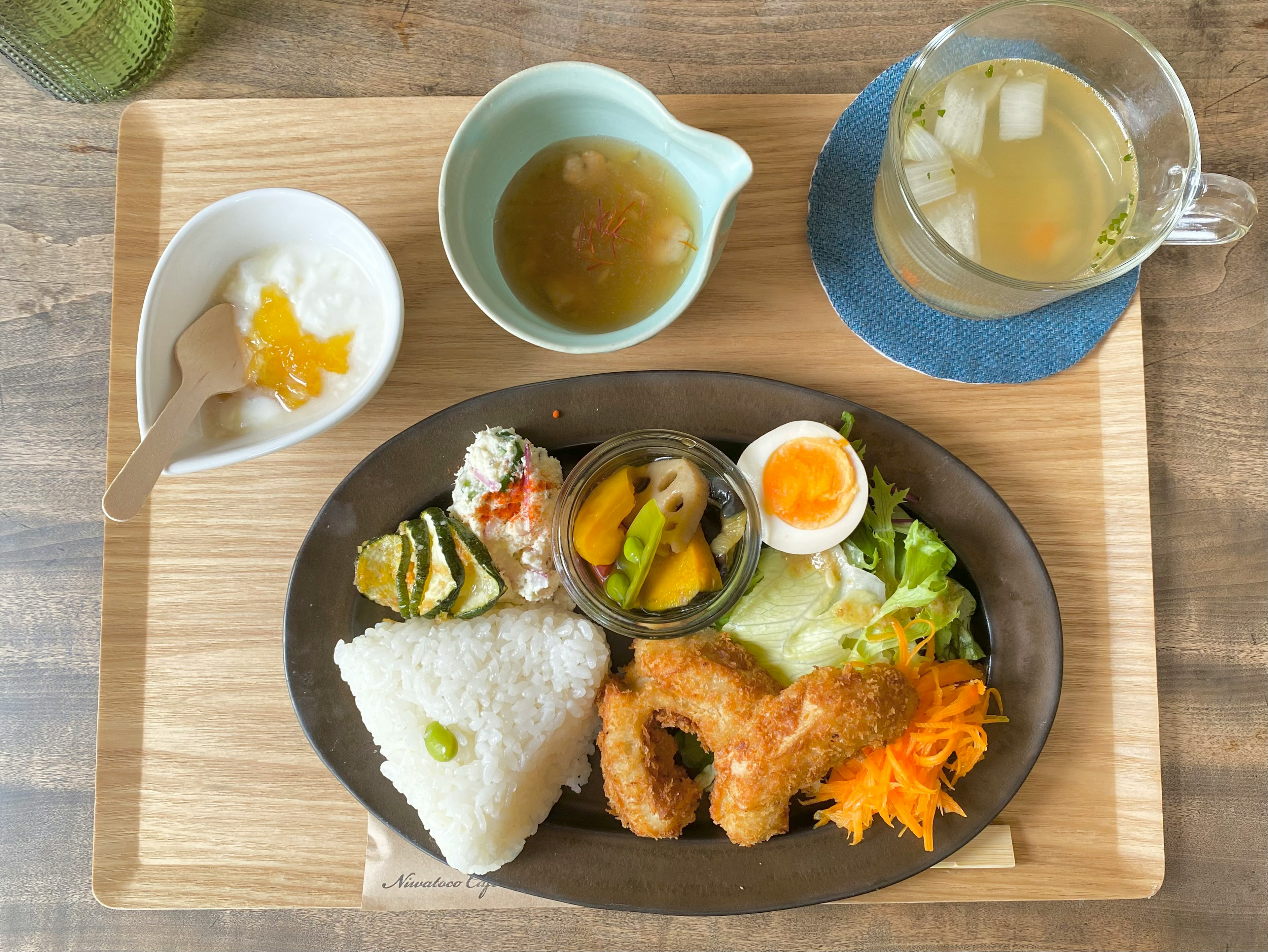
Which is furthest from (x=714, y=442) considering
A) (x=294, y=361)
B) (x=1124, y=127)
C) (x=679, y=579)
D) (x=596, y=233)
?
(x=1124, y=127)

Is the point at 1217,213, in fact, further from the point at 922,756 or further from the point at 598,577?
the point at 598,577

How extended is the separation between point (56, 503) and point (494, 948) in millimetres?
1399

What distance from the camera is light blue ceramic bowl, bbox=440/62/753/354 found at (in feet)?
4.47

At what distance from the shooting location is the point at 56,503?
5.98ft

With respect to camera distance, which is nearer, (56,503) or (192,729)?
(192,729)

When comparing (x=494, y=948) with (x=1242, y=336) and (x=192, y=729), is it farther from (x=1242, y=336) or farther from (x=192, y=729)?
(x=1242, y=336)

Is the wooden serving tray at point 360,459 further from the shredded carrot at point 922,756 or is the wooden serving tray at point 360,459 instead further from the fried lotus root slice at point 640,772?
the fried lotus root slice at point 640,772

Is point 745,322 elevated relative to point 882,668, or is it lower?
elevated

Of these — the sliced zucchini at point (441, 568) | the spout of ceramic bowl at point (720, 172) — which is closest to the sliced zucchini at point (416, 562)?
the sliced zucchini at point (441, 568)

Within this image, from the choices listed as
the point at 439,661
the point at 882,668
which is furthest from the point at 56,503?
the point at 882,668

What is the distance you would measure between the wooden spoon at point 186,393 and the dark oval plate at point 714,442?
11.4 inches

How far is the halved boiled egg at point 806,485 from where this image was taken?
1521mm

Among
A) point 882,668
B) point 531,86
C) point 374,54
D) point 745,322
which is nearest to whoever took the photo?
point 531,86

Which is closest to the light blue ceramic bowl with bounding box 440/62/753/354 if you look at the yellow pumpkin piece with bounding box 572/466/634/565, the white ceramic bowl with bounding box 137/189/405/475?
the white ceramic bowl with bounding box 137/189/405/475
